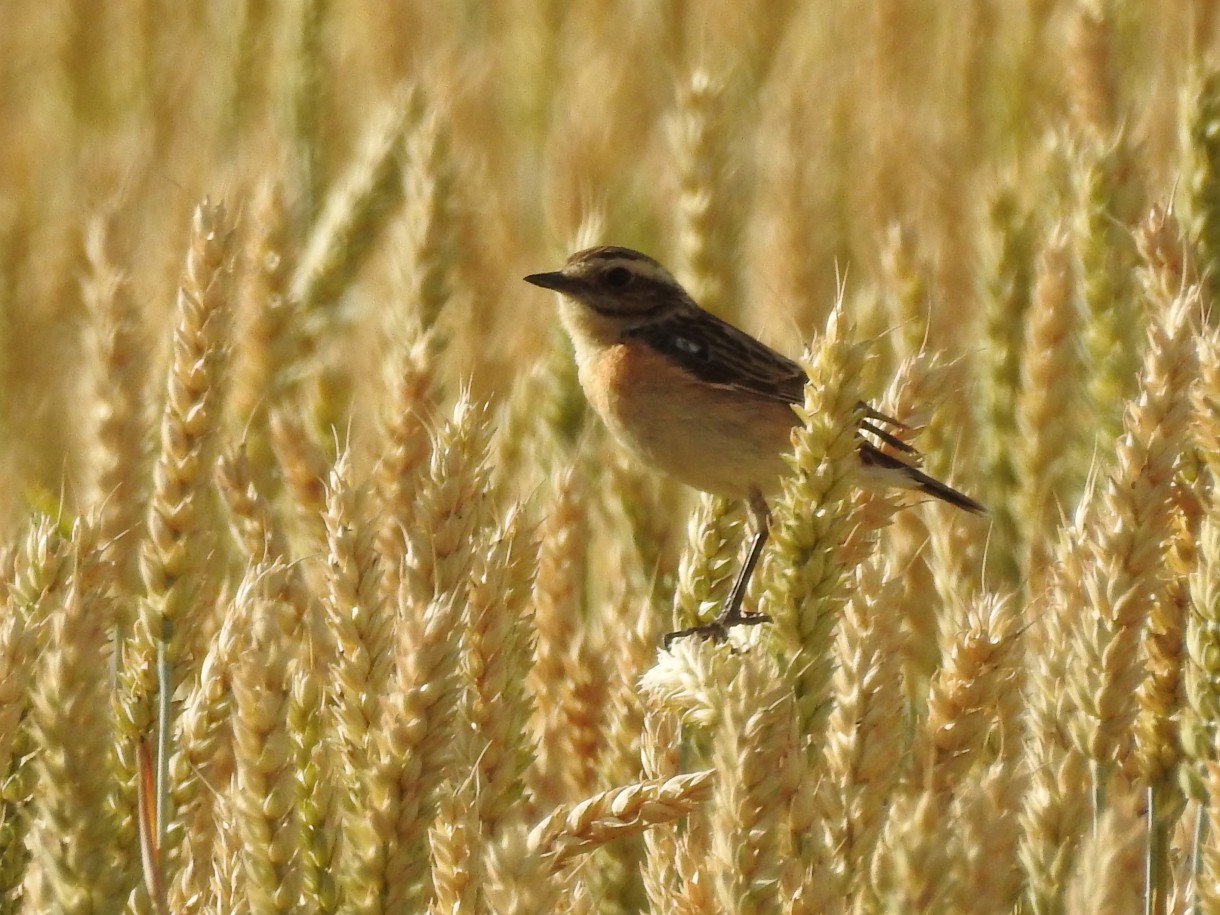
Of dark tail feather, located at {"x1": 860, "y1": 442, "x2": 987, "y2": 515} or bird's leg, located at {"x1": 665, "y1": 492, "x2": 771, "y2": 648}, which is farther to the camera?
dark tail feather, located at {"x1": 860, "y1": 442, "x2": 987, "y2": 515}

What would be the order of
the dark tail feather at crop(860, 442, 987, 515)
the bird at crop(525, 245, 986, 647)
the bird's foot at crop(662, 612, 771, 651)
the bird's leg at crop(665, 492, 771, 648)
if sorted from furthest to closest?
the bird at crop(525, 245, 986, 647), the dark tail feather at crop(860, 442, 987, 515), the bird's leg at crop(665, 492, 771, 648), the bird's foot at crop(662, 612, 771, 651)

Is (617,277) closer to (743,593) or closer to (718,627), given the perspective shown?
(743,593)

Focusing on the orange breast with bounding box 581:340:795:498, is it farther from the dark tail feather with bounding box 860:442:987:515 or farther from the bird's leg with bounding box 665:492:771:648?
the dark tail feather with bounding box 860:442:987:515

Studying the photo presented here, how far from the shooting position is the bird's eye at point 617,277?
5.05 meters

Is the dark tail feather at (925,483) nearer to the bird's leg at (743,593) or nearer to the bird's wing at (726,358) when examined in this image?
the bird's leg at (743,593)

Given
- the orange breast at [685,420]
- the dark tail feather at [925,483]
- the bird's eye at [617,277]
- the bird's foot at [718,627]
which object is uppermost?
the bird's eye at [617,277]

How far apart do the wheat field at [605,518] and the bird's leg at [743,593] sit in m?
0.07

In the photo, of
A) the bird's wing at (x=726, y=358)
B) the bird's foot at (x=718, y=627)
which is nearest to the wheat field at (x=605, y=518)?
the bird's foot at (x=718, y=627)

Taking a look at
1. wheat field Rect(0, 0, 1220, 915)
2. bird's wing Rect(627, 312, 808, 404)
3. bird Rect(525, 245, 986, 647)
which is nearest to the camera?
wheat field Rect(0, 0, 1220, 915)

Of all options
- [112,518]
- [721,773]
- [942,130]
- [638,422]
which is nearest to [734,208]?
[638,422]

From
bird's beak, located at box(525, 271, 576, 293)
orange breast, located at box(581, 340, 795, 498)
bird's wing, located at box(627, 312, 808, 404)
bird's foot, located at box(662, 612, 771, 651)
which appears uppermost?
bird's beak, located at box(525, 271, 576, 293)

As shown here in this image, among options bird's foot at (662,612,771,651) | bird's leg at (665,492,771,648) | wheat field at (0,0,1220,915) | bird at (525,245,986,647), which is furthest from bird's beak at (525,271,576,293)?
bird's foot at (662,612,771,651)

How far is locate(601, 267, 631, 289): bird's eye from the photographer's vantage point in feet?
16.6

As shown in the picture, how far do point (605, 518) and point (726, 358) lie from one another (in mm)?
538
